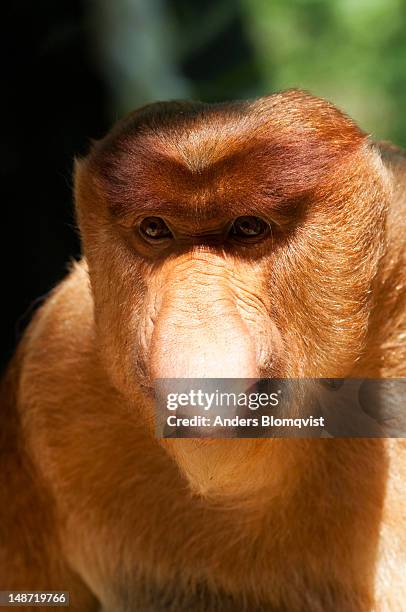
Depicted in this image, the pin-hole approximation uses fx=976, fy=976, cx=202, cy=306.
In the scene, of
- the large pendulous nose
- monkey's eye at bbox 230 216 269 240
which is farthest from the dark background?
the large pendulous nose

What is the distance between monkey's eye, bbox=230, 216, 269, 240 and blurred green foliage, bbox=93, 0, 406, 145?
4075mm

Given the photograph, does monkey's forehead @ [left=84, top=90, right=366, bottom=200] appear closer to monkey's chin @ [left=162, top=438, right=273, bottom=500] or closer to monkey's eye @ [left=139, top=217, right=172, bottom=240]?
monkey's eye @ [left=139, top=217, right=172, bottom=240]

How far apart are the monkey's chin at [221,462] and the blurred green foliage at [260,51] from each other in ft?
13.5

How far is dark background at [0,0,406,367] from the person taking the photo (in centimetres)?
595

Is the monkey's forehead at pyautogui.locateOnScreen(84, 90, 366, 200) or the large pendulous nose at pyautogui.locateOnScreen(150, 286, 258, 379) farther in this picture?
the monkey's forehead at pyautogui.locateOnScreen(84, 90, 366, 200)

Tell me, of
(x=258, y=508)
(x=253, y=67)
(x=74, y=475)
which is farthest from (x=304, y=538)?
(x=253, y=67)

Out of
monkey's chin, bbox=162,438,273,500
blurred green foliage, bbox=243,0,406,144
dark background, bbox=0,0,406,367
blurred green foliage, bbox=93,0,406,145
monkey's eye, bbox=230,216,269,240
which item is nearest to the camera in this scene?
monkey's chin, bbox=162,438,273,500

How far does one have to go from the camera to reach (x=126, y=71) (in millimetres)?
6176

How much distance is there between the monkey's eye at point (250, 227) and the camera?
2213 millimetres

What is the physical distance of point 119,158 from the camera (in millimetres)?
2303

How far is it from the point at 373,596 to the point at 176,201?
3.77 ft

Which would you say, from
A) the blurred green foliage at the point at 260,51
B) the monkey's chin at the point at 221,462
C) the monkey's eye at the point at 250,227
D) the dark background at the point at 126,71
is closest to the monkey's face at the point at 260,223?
the monkey's eye at the point at 250,227

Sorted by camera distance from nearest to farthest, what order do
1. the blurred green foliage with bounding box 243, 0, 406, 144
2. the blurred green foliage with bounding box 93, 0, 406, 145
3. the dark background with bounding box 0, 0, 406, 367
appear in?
1. the dark background with bounding box 0, 0, 406, 367
2. the blurred green foliage with bounding box 93, 0, 406, 145
3. the blurred green foliage with bounding box 243, 0, 406, 144

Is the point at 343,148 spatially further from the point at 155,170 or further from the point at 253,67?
the point at 253,67
